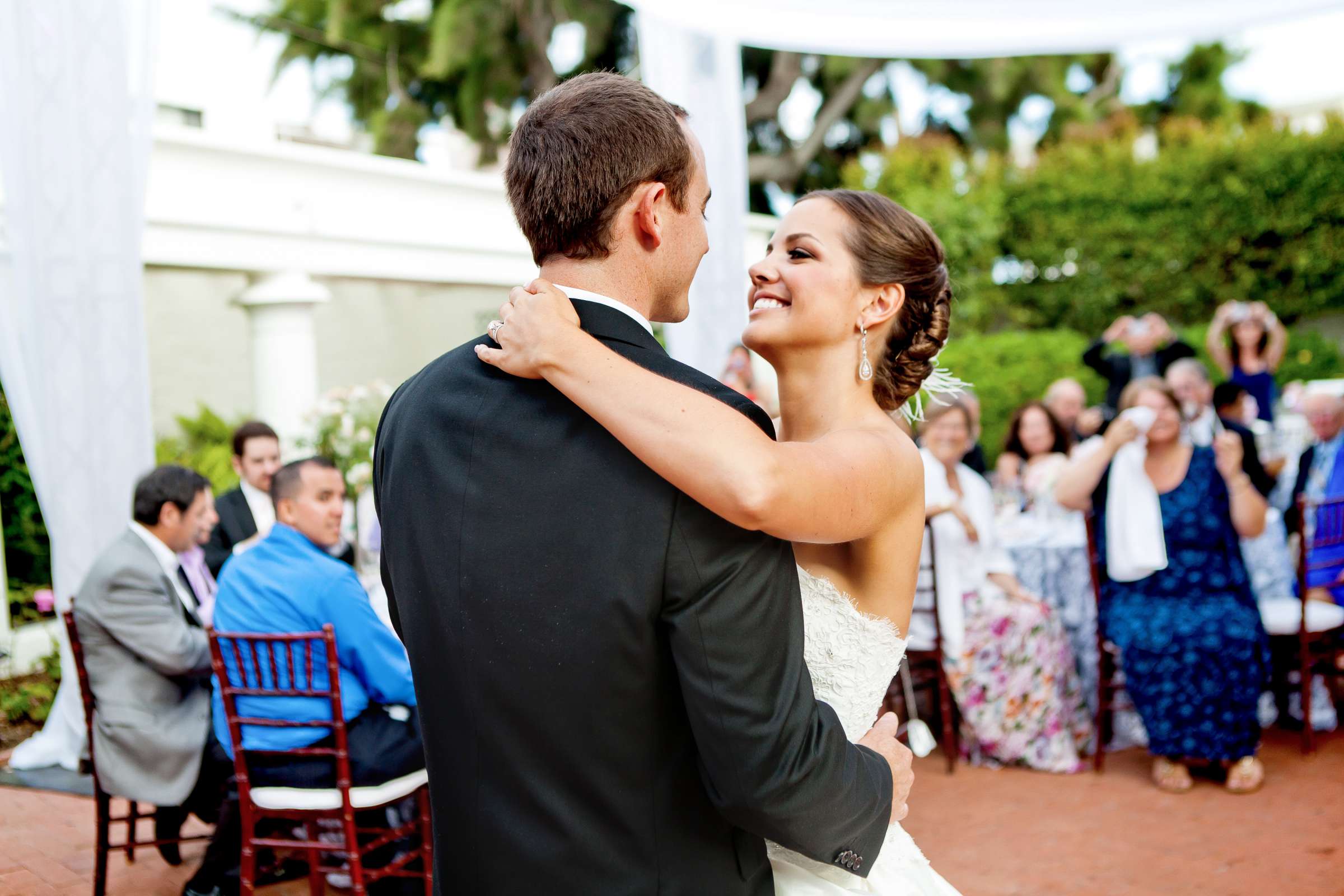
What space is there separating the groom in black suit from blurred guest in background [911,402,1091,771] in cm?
405

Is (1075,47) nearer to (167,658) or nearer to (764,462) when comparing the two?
(167,658)

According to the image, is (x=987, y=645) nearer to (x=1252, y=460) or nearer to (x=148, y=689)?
(x=1252, y=460)

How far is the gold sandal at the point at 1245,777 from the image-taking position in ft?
15.8

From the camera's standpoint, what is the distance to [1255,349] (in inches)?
334

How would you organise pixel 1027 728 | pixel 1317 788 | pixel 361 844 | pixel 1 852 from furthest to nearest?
pixel 1027 728 < pixel 1317 788 < pixel 1 852 < pixel 361 844

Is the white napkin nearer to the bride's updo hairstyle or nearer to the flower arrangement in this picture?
the bride's updo hairstyle

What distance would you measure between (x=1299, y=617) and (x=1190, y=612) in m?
0.80

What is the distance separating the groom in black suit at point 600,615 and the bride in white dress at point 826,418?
1.8 inches

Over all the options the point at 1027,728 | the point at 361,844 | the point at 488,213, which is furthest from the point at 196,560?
the point at 488,213

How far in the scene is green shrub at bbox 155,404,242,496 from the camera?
7336mm

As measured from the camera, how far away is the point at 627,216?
138 centimetres

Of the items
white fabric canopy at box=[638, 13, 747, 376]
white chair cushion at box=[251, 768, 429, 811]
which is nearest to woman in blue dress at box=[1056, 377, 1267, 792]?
white fabric canopy at box=[638, 13, 747, 376]

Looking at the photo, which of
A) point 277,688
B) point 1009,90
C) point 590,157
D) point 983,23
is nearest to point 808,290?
point 590,157

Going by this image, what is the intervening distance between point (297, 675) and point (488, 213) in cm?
848
